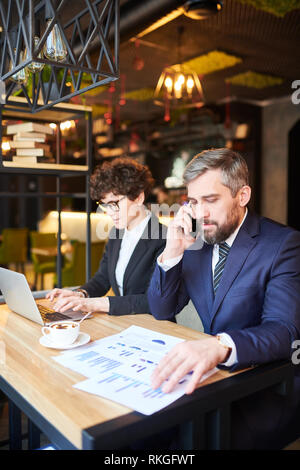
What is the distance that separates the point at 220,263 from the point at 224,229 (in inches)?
5.5

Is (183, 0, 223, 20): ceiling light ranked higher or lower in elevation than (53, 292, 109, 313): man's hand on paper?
higher

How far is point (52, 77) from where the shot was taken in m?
1.81

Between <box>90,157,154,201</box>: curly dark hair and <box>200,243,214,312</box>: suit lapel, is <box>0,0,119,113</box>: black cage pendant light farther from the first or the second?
<box>200,243,214,312</box>: suit lapel

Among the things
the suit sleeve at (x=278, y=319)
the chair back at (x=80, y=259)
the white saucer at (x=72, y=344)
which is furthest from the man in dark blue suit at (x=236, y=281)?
the chair back at (x=80, y=259)

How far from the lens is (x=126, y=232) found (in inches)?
90.0

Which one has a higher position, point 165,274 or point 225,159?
point 225,159

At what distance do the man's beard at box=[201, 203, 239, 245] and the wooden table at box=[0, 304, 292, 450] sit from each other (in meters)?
0.54

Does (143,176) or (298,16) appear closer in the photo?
(143,176)

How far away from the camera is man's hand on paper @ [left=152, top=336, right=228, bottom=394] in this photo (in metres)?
0.93

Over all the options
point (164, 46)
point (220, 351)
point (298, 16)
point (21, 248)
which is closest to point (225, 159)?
point (220, 351)

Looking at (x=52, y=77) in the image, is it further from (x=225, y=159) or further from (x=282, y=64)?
(x=282, y=64)

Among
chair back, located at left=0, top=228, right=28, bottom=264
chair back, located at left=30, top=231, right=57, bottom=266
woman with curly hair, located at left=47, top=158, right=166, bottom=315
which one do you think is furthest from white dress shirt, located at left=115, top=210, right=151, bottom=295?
chair back, located at left=0, top=228, right=28, bottom=264

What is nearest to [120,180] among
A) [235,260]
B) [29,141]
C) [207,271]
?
[29,141]
